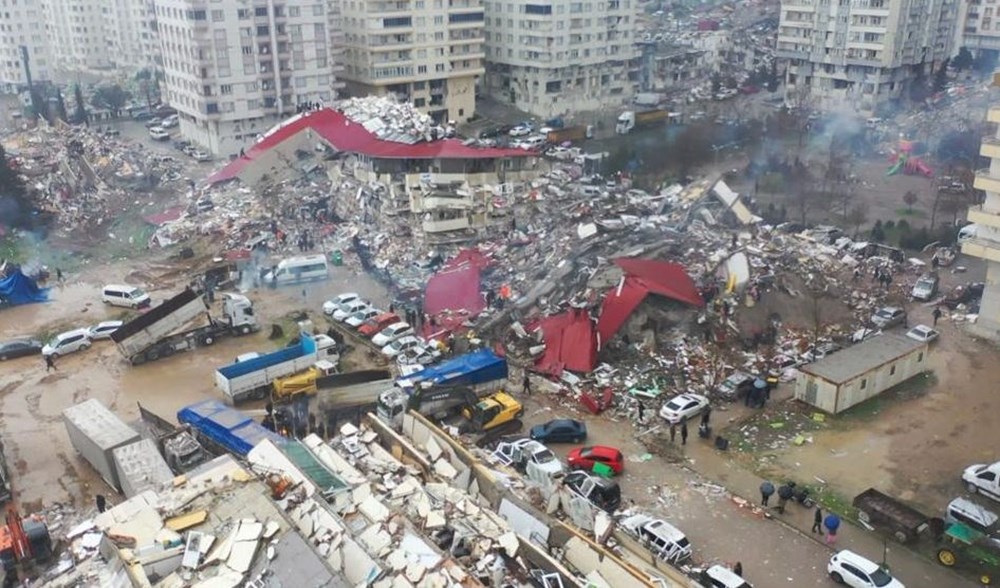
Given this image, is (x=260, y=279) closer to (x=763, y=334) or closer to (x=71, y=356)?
(x=71, y=356)

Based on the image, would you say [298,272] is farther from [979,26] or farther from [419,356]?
[979,26]

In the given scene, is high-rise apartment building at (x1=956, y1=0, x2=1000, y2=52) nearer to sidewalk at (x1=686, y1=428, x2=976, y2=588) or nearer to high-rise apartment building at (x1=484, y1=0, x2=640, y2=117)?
high-rise apartment building at (x1=484, y1=0, x2=640, y2=117)

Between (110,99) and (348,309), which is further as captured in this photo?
(110,99)

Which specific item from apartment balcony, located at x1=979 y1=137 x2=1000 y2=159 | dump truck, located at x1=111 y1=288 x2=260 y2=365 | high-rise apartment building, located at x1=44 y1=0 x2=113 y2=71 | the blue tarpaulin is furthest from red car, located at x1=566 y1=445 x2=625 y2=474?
high-rise apartment building, located at x1=44 y1=0 x2=113 y2=71

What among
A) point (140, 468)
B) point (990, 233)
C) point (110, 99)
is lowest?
point (140, 468)

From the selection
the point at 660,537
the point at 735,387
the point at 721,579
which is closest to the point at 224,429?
the point at 660,537

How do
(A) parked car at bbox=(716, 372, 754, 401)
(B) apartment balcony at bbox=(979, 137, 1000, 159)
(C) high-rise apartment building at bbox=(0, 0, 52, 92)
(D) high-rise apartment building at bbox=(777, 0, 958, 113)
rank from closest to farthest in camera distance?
1. (A) parked car at bbox=(716, 372, 754, 401)
2. (B) apartment balcony at bbox=(979, 137, 1000, 159)
3. (D) high-rise apartment building at bbox=(777, 0, 958, 113)
4. (C) high-rise apartment building at bbox=(0, 0, 52, 92)

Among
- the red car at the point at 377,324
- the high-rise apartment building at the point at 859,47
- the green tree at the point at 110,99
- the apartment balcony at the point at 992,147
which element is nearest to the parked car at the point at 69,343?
the red car at the point at 377,324
